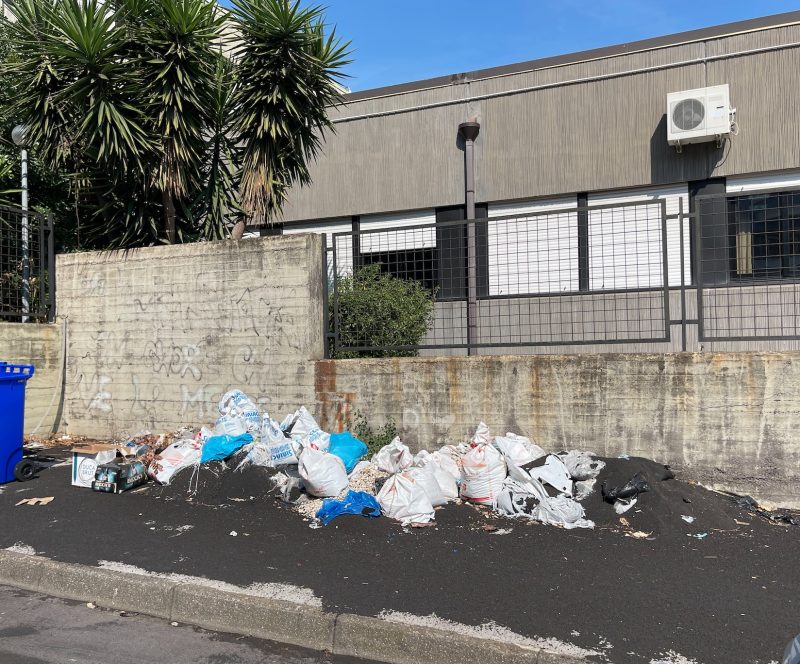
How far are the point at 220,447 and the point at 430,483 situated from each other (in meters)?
2.32

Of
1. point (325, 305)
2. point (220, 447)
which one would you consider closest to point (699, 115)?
point (325, 305)

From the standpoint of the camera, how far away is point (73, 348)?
9.35 metres

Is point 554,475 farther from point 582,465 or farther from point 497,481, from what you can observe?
point 497,481

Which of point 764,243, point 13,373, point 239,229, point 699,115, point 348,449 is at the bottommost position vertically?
point 348,449

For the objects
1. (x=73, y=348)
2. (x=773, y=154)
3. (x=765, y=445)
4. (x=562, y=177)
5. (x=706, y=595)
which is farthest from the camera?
(x=562, y=177)

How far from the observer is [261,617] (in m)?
4.12

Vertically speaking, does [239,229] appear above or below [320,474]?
above

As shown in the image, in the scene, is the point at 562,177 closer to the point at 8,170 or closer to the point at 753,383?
the point at 753,383

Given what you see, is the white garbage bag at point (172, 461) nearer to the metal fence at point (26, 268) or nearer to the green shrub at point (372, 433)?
the green shrub at point (372, 433)

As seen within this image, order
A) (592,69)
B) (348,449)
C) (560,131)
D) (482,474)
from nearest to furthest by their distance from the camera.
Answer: (482,474)
(348,449)
(592,69)
(560,131)

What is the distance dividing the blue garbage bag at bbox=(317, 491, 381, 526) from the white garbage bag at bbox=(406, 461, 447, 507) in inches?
16.8

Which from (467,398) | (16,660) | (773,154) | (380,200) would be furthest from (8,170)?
(773,154)

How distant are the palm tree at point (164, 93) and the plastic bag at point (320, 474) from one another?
418 cm

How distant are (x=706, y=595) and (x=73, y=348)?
27.2 feet
